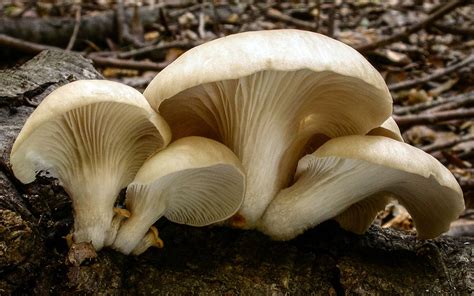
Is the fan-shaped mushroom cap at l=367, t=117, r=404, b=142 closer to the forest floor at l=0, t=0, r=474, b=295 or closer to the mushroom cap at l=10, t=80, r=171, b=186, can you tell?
the forest floor at l=0, t=0, r=474, b=295

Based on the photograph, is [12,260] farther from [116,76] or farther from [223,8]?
[223,8]

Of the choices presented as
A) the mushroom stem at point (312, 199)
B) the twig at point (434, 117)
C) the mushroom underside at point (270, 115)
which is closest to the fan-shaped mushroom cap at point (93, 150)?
the mushroom underside at point (270, 115)

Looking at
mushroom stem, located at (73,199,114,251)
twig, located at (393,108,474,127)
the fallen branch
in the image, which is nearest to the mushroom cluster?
mushroom stem, located at (73,199,114,251)

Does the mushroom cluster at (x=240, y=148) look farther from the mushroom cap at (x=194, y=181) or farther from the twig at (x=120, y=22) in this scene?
the twig at (x=120, y=22)

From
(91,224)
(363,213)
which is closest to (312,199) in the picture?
(363,213)

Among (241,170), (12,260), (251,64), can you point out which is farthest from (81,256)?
(251,64)

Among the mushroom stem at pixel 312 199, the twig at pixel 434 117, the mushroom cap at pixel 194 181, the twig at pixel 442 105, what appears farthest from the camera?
the twig at pixel 442 105

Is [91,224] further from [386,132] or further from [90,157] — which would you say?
[386,132]
